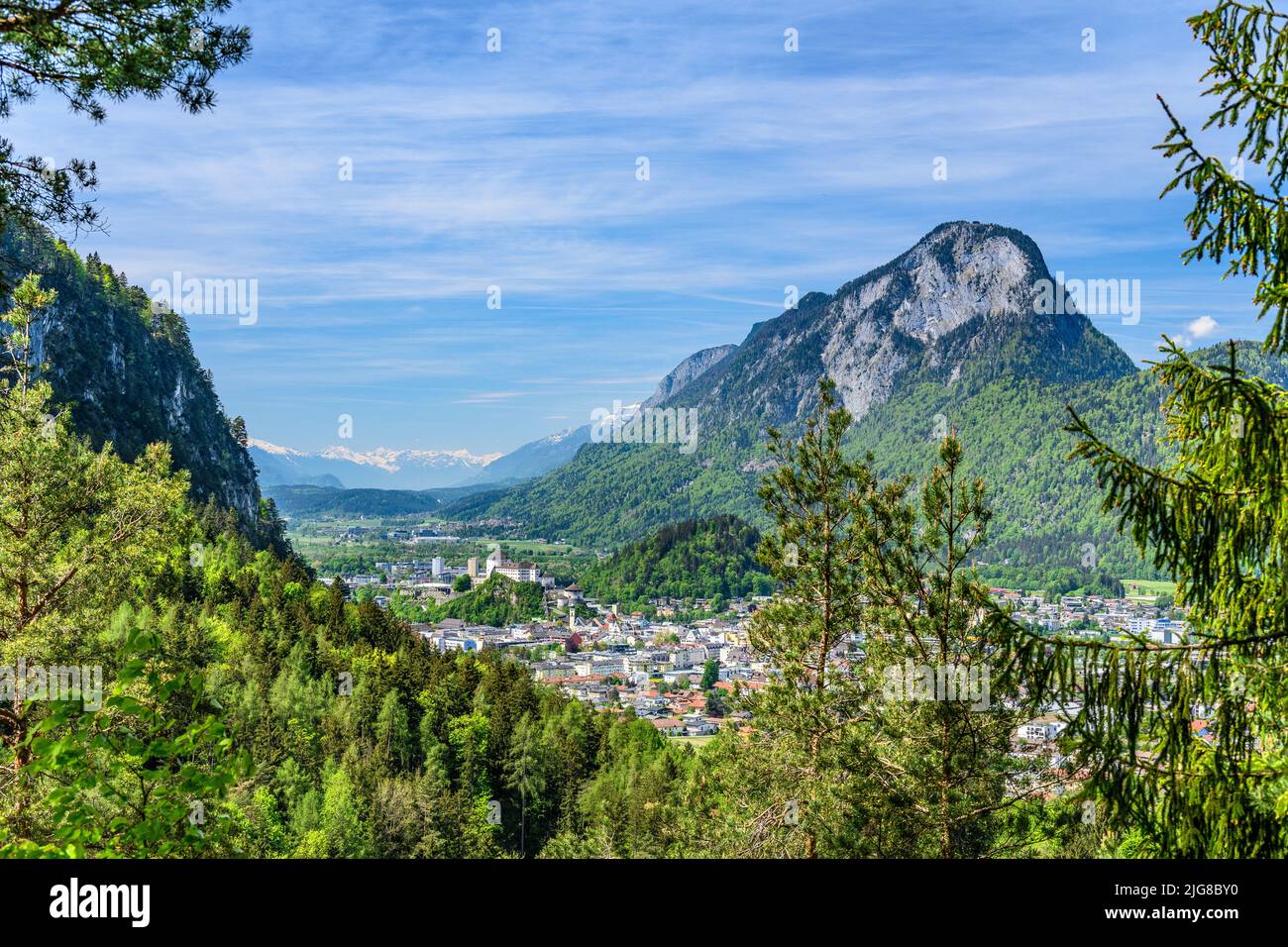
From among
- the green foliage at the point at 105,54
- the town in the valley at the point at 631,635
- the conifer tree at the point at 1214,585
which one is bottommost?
the town in the valley at the point at 631,635

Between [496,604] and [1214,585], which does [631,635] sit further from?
[1214,585]

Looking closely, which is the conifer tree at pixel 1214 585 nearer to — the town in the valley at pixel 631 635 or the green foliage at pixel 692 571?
the town in the valley at pixel 631 635

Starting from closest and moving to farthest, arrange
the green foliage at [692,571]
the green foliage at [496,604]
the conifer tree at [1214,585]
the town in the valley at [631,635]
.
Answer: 1. the conifer tree at [1214,585]
2. the town in the valley at [631,635]
3. the green foliage at [496,604]
4. the green foliage at [692,571]

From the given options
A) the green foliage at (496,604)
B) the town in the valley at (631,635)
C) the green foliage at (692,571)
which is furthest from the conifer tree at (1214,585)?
the green foliage at (692,571)

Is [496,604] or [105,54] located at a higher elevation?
[105,54]

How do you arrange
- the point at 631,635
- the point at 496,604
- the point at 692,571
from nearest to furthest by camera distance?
the point at 631,635, the point at 496,604, the point at 692,571

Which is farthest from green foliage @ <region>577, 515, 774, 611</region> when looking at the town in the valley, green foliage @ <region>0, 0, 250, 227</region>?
green foliage @ <region>0, 0, 250, 227</region>

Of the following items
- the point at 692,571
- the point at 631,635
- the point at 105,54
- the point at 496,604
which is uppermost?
the point at 105,54

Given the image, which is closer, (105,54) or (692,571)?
(105,54)

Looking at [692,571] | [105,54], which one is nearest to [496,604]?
[692,571]

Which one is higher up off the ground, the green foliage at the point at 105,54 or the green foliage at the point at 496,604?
the green foliage at the point at 105,54
